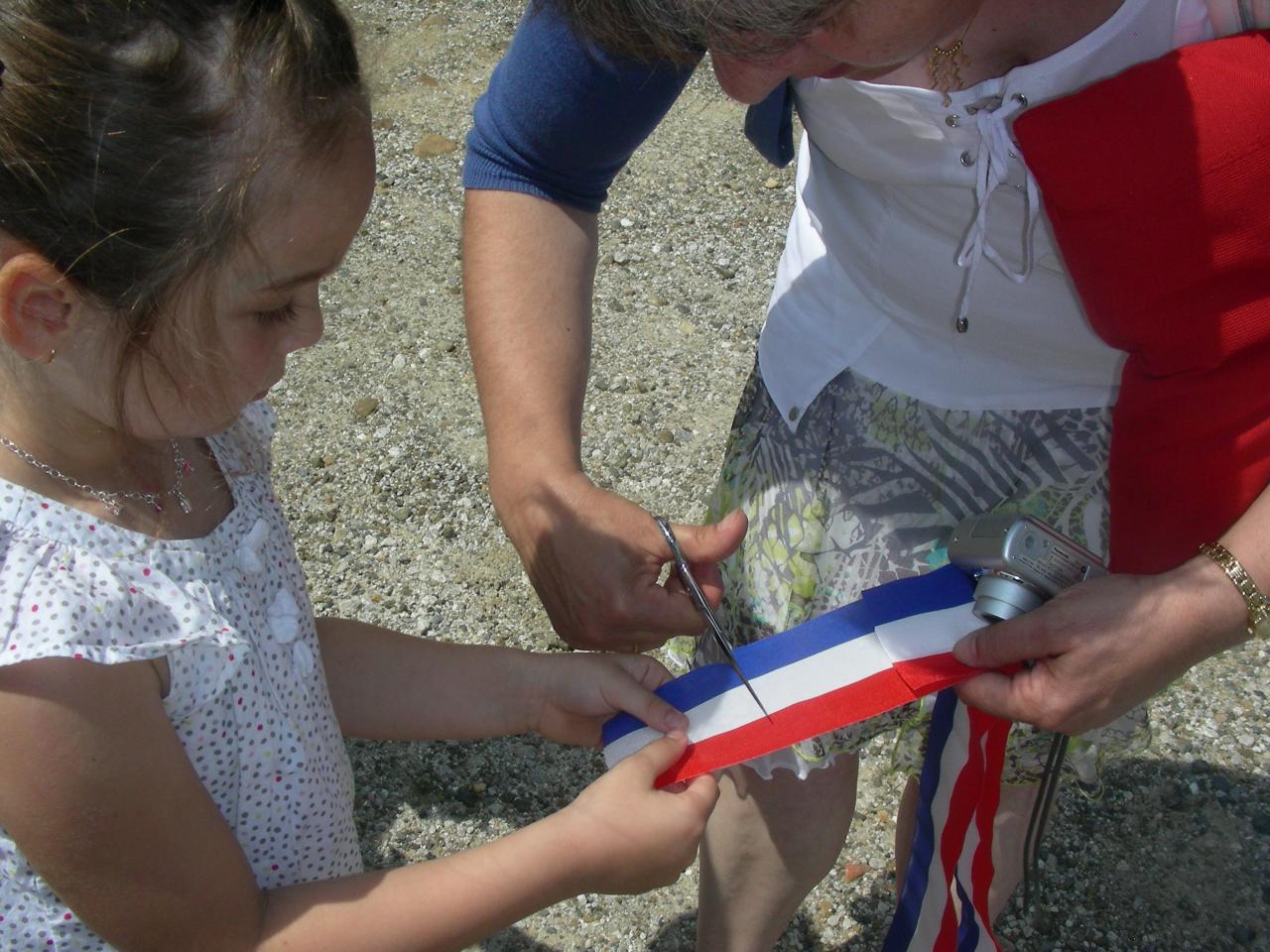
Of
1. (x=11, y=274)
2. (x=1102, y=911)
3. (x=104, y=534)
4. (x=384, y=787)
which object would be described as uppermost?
(x=11, y=274)

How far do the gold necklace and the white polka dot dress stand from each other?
820 millimetres

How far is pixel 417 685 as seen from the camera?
147 centimetres

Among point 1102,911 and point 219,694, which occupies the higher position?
point 219,694

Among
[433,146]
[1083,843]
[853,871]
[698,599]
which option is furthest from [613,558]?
[433,146]

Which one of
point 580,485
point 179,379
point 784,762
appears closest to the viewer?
point 179,379

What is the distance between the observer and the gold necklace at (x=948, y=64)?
1.26 m

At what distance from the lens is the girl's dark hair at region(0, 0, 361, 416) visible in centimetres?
92

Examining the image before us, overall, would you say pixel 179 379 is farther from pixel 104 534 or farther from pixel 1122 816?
pixel 1122 816

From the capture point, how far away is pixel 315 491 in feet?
9.09

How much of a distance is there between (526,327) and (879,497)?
47 centimetres

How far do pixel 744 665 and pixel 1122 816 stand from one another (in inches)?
49.6

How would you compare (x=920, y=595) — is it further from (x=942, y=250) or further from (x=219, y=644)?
(x=219, y=644)

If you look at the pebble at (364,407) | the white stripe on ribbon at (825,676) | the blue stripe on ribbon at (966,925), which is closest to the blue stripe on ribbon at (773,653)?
the white stripe on ribbon at (825,676)

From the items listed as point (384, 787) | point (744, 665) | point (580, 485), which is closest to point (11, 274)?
point (580, 485)
